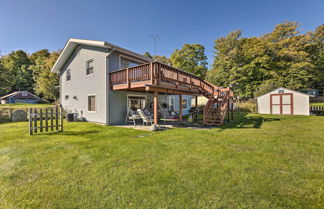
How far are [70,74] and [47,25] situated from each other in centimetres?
423

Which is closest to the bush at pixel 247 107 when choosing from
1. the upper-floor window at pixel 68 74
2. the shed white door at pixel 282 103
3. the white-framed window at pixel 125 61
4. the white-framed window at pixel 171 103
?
the shed white door at pixel 282 103

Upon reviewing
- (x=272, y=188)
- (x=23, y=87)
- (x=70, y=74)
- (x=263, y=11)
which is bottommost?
(x=272, y=188)

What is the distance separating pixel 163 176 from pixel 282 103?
17.0 metres

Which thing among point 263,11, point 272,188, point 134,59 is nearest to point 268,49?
point 263,11

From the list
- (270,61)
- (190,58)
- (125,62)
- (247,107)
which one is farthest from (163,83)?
(270,61)

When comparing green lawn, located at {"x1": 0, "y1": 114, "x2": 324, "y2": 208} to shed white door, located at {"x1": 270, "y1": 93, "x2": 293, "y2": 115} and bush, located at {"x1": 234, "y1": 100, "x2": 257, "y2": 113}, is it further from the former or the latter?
bush, located at {"x1": 234, "y1": 100, "x2": 257, "y2": 113}

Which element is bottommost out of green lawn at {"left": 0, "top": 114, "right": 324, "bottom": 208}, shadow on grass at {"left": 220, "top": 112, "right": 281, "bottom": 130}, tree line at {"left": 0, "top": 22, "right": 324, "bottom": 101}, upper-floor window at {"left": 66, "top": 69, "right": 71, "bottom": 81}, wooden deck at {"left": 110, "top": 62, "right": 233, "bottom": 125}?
green lawn at {"left": 0, "top": 114, "right": 324, "bottom": 208}

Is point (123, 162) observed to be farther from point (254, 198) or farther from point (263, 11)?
point (263, 11)

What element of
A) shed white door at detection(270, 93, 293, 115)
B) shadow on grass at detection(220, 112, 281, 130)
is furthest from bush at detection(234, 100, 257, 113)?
shadow on grass at detection(220, 112, 281, 130)

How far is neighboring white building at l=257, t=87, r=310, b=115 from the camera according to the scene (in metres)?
13.1

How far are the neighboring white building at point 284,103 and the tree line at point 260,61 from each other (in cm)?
543

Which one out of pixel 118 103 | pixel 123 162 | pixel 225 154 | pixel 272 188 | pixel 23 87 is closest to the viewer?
pixel 272 188

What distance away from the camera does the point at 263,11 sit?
1367 cm

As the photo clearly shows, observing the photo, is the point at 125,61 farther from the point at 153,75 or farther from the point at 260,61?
the point at 260,61
